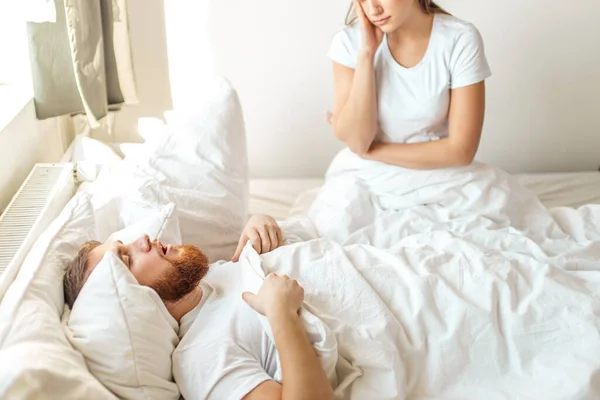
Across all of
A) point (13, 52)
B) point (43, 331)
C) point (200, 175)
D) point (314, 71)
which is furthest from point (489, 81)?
point (43, 331)

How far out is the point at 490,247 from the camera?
1.61 metres

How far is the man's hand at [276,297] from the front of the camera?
48.6 inches

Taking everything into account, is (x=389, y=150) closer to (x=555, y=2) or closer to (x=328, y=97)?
(x=328, y=97)

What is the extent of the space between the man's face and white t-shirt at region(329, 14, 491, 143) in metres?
0.76

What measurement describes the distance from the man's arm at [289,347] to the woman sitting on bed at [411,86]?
66 cm

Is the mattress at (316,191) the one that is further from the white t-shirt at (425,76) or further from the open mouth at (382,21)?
the open mouth at (382,21)

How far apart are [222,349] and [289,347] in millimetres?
135

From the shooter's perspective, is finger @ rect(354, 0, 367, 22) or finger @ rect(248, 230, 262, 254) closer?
finger @ rect(248, 230, 262, 254)

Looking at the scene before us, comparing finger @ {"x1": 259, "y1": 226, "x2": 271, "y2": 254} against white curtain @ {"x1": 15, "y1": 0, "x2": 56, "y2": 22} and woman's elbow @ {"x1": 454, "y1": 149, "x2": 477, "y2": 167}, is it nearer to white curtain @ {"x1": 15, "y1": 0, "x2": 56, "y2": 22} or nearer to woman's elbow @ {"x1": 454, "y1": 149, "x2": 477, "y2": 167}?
woman's elbow @ {"x1": 454, "y1": 149, "x2": 477, "y2": 167}

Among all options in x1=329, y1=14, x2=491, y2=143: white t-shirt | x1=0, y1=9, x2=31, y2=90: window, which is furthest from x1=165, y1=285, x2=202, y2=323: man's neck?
x1=0, y1=9, x2=31, y2=90: window

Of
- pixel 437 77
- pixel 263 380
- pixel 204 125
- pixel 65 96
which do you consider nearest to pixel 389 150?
pixel 437 77

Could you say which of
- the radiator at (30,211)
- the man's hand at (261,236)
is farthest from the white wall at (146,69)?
the man's hand at (261,236)

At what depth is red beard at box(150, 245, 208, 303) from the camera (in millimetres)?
1336

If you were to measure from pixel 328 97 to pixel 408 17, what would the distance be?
655 millimetres
